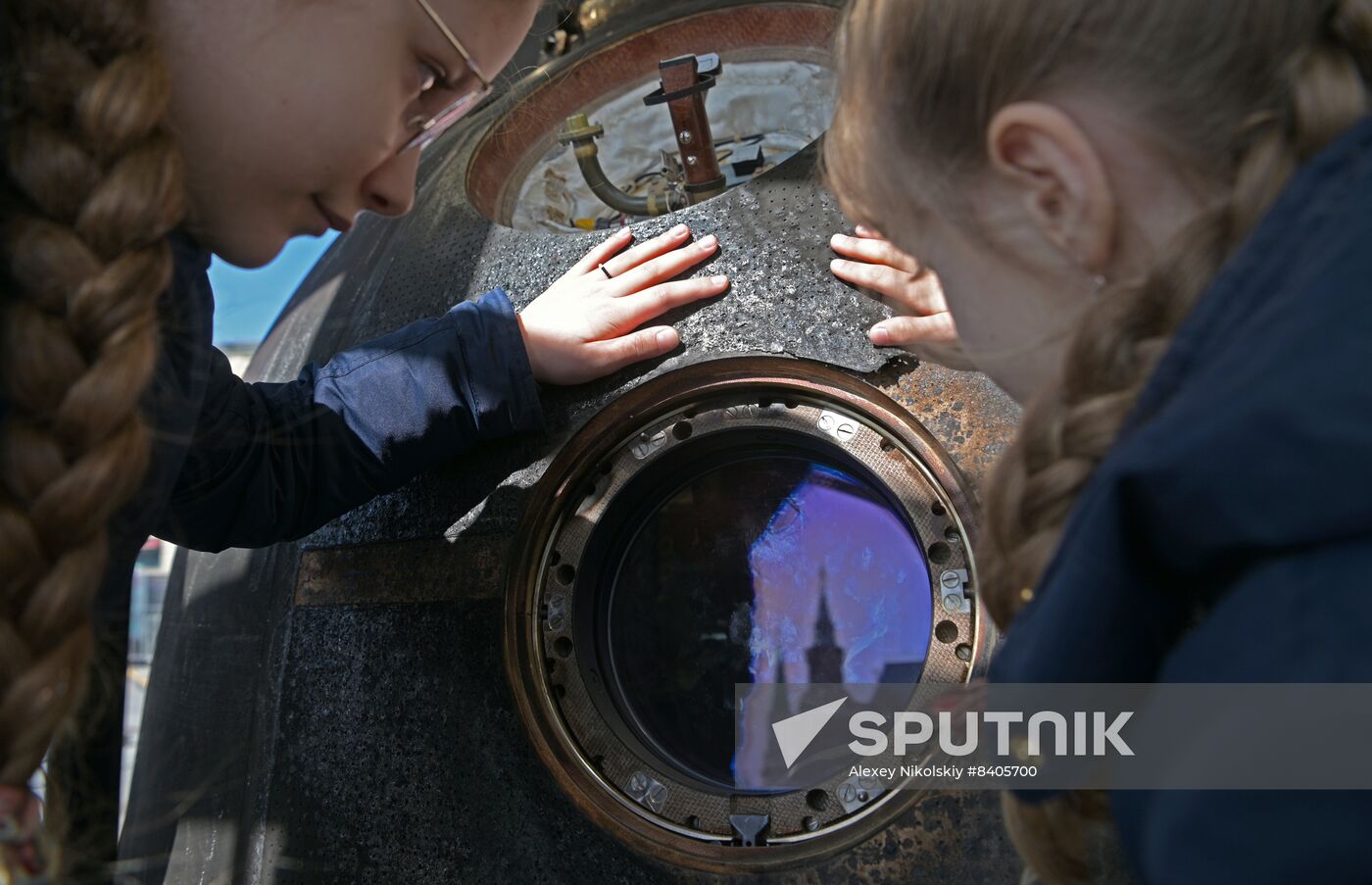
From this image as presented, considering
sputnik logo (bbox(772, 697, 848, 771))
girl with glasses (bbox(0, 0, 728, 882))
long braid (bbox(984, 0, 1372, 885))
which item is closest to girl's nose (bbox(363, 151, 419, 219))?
girl with glasses (bbox(0, 0, 728, 882))

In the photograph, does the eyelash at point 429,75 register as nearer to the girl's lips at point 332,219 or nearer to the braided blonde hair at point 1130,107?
the girl's lips at point 332,219

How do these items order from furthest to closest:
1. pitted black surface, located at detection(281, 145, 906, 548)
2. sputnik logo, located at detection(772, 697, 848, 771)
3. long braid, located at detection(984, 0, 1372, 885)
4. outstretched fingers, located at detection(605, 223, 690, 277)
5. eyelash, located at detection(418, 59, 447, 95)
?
outstretched fingers, located at detection(605, 223, 690, 277)
pitted black surface, located at detection(281, 145, 906, 548)
sputnik logo, located at detection(772, 697, 848, 771)
eyelash, located at detection(418, 59, 447, 95)
long braid, located at detection(984, 0, 1372, 885)

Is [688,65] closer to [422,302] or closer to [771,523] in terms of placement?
[422,302]

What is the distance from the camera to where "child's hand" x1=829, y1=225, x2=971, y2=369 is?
1.47 metres

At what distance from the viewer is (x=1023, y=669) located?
2.59 feet

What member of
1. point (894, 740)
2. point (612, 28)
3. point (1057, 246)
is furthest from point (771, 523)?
point (612, 28)

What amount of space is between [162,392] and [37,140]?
0.37 metres

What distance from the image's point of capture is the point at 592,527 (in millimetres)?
1538

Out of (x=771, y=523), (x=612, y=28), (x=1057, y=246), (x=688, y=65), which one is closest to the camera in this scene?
(x=1057, y=246)

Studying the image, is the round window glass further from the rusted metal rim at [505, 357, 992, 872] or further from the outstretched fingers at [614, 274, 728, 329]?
the outstretched fingers at [614, 274, 728, 329]

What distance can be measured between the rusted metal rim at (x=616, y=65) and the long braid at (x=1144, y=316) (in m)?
1.36

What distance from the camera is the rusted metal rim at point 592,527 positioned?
1335 mm

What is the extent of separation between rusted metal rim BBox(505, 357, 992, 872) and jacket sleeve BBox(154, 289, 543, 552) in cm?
14

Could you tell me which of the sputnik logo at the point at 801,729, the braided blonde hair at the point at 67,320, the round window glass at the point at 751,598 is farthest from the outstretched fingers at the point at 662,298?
the braided blonde hair at the point at 67,320
